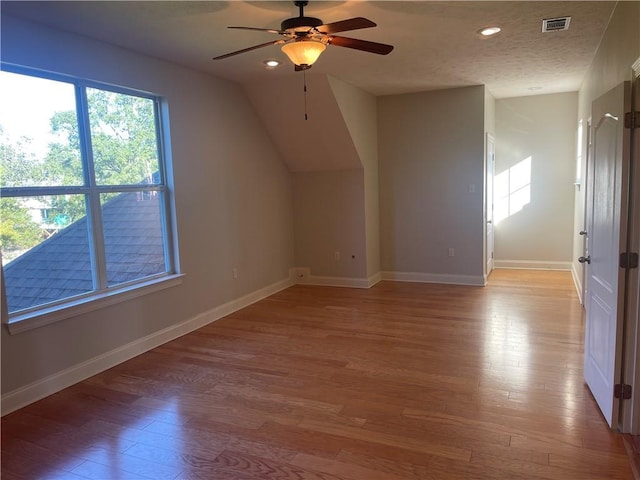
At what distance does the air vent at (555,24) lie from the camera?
126 inches

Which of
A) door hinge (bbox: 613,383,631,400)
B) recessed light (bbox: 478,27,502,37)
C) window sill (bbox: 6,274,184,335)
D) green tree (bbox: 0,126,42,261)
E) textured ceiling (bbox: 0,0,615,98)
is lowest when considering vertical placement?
door hinge (bbox: 613,383,631,400)

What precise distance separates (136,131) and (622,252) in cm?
373

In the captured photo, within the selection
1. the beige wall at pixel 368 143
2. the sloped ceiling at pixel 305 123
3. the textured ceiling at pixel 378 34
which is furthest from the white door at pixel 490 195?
the sloped ceiling at pixel 305 123

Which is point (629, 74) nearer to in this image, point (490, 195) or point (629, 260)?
point (629, 260)

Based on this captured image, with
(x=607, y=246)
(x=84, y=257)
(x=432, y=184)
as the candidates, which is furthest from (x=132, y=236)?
(x=432, y=184)

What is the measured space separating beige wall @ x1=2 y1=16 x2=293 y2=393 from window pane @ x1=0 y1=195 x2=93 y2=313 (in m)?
0.26

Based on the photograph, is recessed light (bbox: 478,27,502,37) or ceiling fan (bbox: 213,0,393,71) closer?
ceiling fan (bbox: 213,0,393,71)

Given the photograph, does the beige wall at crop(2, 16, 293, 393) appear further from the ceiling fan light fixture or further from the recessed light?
the recessed light

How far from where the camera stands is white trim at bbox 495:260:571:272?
265 inches

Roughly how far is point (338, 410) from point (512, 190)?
5.34 meters

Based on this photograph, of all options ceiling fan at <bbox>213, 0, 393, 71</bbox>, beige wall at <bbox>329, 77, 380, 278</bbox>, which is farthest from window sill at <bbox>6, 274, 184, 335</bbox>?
beige wall at <bbox>329, 77, 380, 278</bbox>

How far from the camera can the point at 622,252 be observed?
91.4 inches

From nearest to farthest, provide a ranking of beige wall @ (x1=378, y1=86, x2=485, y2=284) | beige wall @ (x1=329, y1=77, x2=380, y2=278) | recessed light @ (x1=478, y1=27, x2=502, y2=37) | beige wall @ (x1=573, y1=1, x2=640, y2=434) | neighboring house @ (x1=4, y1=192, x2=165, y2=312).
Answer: beige wall @ (x1=573, y1=1, x2=640, y2=434) < neighboring house @ (x1=4, y1=192, x2=165, y2=312) < recessed light @ (x1=478, y1=27, x2=502, y2=37) < beige wall @ (x1=329, y1=77, x2=380, y2=278) < beige wall @ (x1=378, y1=86, x2=485, y2=284)

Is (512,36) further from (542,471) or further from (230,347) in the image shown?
(230,347)
